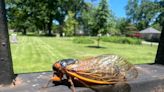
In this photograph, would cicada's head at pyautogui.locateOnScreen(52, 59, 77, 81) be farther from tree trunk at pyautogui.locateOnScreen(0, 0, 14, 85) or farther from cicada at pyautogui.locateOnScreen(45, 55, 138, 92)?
tree trunk at pyautogui.locateOnScreen(0, 0, 14, 85)

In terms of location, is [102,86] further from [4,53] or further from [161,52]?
[161,52]

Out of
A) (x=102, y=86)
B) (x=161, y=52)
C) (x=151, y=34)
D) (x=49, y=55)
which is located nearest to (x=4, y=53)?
(x=102, y=86)

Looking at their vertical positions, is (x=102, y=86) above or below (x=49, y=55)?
above

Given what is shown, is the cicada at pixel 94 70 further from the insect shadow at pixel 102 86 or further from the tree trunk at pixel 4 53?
the tree trunk at pixel 4 53

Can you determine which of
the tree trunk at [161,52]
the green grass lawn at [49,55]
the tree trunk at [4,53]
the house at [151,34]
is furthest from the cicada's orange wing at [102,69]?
the house at [151,34]

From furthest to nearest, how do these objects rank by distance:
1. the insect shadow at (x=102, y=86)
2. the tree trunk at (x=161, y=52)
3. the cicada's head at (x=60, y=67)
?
the tree trunk at (x=161, y=52) → the insect shadow at (x=102, y=86) → the cicada's head at (x=60, y=67)

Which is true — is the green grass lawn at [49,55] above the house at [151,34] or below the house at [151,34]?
above

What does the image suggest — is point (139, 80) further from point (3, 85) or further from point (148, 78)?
point (3, 85)
